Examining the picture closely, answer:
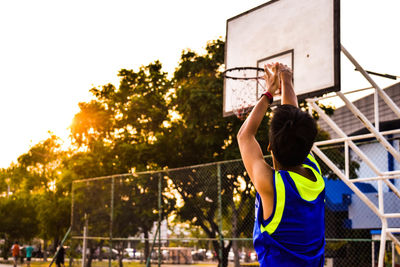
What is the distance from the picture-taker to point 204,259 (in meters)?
11.5

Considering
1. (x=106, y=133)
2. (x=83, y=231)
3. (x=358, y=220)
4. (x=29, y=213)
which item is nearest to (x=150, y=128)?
(x=106, y=133)

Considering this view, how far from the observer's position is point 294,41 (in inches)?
271

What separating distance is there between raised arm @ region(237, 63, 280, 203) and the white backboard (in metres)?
4.17

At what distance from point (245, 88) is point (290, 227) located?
533cm

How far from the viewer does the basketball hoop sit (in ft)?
22.4

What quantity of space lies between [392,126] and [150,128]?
10350 millimetres

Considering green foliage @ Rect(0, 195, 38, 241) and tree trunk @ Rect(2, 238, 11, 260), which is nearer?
green foliage @ Rect(0, 195, 38, 241)

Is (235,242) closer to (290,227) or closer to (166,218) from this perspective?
(166,218)

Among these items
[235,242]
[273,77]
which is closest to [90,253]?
[235,242]

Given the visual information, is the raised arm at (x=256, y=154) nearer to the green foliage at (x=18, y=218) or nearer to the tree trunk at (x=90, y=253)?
the tree trunk at (x=90, y=253)

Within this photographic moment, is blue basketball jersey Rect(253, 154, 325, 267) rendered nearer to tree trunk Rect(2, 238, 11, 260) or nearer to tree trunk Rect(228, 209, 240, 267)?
tree trunk Rect(228, 209, 240, 267)

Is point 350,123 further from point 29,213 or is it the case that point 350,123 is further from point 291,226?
point 291,226

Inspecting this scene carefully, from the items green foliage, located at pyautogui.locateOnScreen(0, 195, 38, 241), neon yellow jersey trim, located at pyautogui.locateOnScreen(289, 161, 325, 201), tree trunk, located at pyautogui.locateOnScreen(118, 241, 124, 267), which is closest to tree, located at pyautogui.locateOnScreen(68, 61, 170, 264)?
tree trunk, located at pyautogui.locateOnScreen(118, 241, 124, 267)

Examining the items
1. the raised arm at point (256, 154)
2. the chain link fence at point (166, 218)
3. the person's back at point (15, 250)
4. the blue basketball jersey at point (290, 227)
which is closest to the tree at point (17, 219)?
the person's back at point (15, 250)
